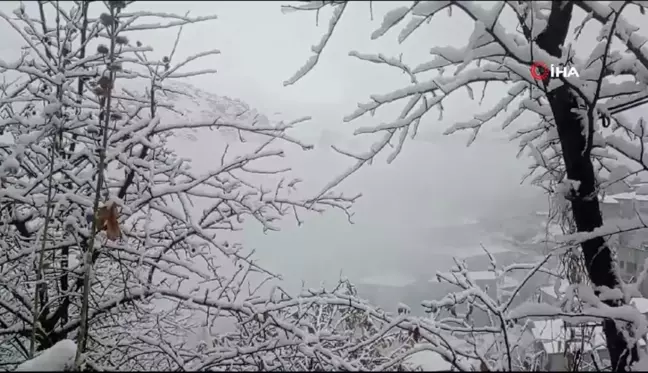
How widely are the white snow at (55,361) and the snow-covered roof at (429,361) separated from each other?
1133 millimetres

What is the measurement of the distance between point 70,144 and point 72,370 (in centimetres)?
283

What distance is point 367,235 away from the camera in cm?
2147

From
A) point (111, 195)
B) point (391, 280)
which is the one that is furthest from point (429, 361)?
point (391, 280)

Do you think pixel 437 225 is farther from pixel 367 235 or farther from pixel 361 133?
pixel 361 133

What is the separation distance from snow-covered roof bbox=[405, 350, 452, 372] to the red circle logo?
4.86 ft

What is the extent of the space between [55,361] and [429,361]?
1229mm

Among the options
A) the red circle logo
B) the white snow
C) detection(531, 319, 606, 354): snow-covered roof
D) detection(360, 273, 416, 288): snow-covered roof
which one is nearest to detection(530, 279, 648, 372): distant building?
detection(531, 319, 606, 354): snow-covered roof

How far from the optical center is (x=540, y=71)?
2.30 metres

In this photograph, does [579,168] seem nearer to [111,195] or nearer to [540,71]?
[540,71]

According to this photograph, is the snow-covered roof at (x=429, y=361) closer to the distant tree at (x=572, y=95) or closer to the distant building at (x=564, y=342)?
the distant building at (x=564, y=342)

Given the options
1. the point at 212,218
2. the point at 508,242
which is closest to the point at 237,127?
the point at 212,218

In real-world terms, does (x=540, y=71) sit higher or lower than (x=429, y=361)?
higher

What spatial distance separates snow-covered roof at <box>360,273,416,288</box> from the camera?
718 inches

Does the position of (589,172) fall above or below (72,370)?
above
